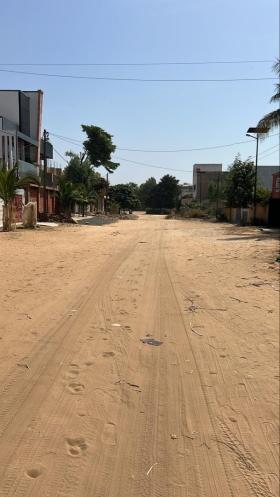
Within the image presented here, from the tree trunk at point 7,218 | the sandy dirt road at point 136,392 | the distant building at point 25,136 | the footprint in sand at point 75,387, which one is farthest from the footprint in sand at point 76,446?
the distant building at point 25,136

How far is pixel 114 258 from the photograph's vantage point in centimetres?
1515

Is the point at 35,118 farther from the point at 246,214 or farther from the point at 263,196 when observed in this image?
the point at 263,196

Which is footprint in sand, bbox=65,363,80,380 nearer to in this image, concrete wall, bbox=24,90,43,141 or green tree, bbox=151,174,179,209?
concrete wall, bbox=24,90,43,141

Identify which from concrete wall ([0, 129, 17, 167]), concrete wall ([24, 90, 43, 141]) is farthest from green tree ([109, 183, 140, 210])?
concrete wall ([0, 129, 17, 167])

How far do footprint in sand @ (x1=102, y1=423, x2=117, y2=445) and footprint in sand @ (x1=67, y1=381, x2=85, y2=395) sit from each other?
0.63 m

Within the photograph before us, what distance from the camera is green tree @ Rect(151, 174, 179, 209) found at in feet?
375

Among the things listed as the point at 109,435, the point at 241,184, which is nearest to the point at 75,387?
the point at 109,435

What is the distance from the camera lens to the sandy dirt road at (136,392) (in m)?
3.43

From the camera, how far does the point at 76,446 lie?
12.1 feet

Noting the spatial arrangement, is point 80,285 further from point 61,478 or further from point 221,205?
point 221,205

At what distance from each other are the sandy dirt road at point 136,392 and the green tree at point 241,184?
149 feet

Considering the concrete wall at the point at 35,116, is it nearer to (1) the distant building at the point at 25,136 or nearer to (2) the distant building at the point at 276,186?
(1) the distant building at the point at 25,136

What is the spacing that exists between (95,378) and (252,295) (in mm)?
5621

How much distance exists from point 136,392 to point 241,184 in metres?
51.8
